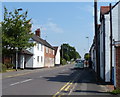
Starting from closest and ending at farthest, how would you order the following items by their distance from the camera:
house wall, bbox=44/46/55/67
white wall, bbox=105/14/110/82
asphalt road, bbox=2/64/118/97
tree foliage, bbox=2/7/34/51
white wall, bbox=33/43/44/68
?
asphalt road, bbox=2/64/118/97 → white wall, bbox=105/14/110/82 → tree foliage, bbox=2/7/34/51 → white wall, bbox=33/43/44/68 → house wall, bbox=44/46/55/67

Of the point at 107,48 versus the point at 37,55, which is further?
the point at 37,55

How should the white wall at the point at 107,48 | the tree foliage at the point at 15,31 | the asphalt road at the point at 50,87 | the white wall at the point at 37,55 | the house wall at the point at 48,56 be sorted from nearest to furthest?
the asphalt road at the point at 50,87 < the white wall at the point at 107,48 < the tree foliage at the point at 15,31 < the white wall at the point at 37,55 < the house wall at the point at 48,56

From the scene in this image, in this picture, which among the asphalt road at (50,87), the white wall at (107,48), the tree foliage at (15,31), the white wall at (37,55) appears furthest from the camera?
the white wall at (37,55)

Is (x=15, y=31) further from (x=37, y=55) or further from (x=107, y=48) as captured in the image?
(x=107, y=48)

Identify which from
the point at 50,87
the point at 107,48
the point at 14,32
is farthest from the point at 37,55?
the point at 50,87

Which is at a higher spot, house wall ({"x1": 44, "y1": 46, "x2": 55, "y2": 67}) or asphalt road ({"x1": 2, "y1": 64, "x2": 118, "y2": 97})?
house wall ({"x1": 44, "y1": 46, "x2": 55, "y2": 67})

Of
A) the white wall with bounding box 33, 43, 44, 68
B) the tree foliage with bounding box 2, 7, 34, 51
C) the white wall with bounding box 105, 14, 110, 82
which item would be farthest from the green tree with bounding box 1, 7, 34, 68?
the white wall with bounding box 105, 14, 110, 82

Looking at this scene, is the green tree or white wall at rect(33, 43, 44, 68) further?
white wall at rect(33, 43, 44, 68)

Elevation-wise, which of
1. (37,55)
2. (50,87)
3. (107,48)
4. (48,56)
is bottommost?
(50,87)

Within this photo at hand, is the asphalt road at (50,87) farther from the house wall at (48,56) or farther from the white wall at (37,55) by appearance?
the house wall at (48,56)

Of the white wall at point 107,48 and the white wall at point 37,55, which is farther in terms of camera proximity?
the white wall at point 37,55

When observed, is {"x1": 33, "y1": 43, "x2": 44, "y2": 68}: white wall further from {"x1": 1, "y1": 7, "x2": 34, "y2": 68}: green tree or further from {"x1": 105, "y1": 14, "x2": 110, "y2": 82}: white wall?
{"x1": 105, "y1": 14, "x2": 110, "y2": 82}: white wall

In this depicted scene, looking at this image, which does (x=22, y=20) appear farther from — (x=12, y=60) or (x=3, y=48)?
(x=12, y=60)

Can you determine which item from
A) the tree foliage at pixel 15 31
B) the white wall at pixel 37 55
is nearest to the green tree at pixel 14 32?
the tree foliage at pixel 15 31
